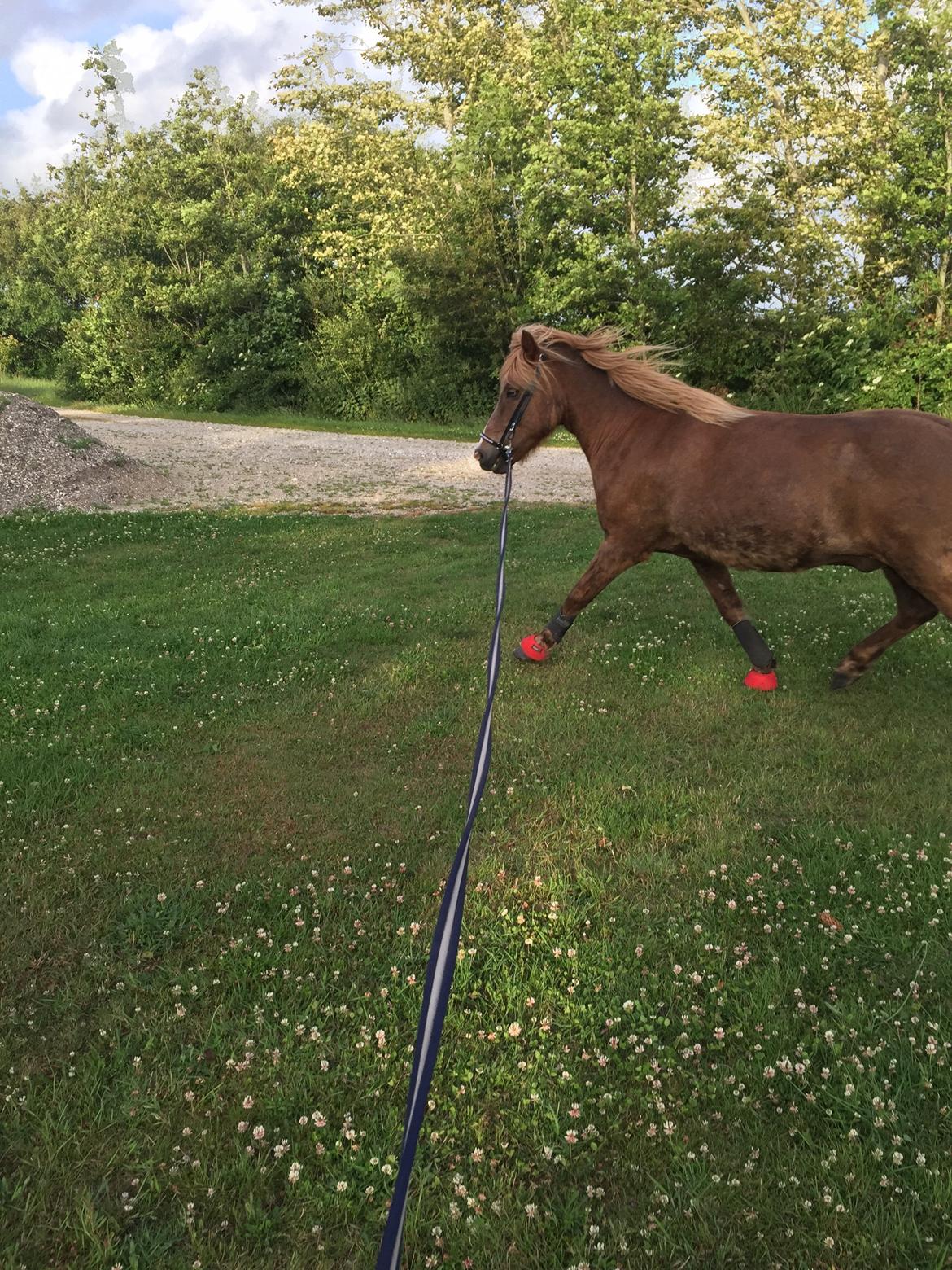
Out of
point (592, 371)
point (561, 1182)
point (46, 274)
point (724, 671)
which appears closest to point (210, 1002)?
point (561, 1182)

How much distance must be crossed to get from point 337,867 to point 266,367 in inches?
1362

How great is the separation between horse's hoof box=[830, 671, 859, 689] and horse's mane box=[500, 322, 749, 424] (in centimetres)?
228

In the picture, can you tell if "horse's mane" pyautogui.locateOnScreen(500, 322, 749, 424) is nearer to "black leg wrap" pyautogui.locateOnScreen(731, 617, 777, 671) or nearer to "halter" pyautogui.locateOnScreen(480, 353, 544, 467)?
"halter" pyautogui.locateOnScreen(480, 353, 544, 467)

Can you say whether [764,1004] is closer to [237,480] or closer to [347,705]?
[347,705]

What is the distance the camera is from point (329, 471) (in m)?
20.5

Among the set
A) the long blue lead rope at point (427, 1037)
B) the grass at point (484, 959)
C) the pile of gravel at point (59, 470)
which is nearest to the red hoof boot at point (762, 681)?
the grass at point (484, 959)

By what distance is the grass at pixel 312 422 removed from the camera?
94.5 ft

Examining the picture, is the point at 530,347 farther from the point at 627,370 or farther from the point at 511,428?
the point at 627,370

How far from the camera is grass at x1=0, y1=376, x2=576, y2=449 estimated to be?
28812mm

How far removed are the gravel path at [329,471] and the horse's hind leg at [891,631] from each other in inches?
430

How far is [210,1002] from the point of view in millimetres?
3480

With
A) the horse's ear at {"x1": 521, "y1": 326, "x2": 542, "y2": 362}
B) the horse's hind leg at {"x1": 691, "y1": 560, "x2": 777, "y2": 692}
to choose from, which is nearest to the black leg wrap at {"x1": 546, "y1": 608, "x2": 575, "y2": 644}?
the horse's hind leg at {"x1": 691, "y1": 560, "x2": 777, "y2": 692}

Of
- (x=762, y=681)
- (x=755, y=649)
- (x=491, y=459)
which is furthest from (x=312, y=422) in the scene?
(x=762, y=681)

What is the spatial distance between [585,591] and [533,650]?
71 cm
